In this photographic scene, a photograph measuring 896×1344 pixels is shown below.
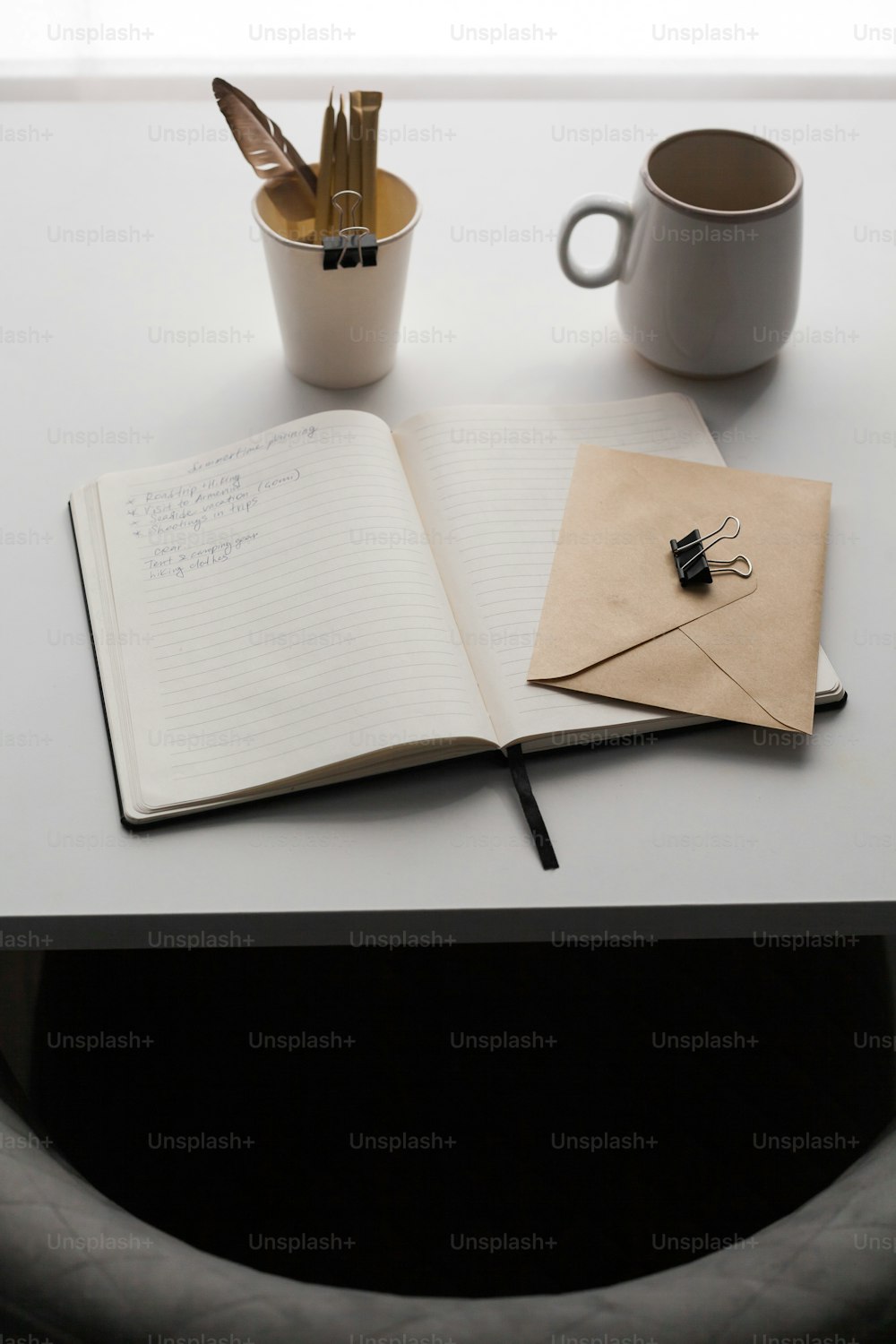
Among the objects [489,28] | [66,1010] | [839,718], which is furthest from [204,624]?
[489,28]

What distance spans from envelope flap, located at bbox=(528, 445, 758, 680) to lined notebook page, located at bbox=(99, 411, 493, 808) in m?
0.07

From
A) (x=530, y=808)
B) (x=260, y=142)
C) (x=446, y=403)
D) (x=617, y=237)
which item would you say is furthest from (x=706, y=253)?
(x=530, y=808)

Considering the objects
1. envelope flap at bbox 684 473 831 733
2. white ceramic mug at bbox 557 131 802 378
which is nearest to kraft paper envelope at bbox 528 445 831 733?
envelope flap at bbox 684 473 831 733

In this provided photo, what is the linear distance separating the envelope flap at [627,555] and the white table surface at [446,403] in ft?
0.20

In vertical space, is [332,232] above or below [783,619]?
above

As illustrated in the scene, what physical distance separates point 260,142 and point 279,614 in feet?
1.17

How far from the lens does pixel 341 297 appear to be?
0.81 metres

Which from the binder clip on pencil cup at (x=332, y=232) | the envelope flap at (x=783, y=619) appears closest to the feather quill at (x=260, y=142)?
the binder clip on pencil cup at (x=332, y=232)

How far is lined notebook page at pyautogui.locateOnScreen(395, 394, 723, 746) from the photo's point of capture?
2.18ft

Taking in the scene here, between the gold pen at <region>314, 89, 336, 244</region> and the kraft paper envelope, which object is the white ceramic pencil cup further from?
the kraft paper envelope

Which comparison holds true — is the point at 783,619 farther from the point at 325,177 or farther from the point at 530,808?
the point at 325,177

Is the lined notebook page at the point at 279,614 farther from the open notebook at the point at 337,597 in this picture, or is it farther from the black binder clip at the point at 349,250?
the black binder clip at the point at 349,250

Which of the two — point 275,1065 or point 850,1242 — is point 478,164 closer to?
point 275,1065

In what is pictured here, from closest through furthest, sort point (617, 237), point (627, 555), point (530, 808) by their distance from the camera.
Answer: point (530, 808)
point (627, 555)
point (617, 237)
